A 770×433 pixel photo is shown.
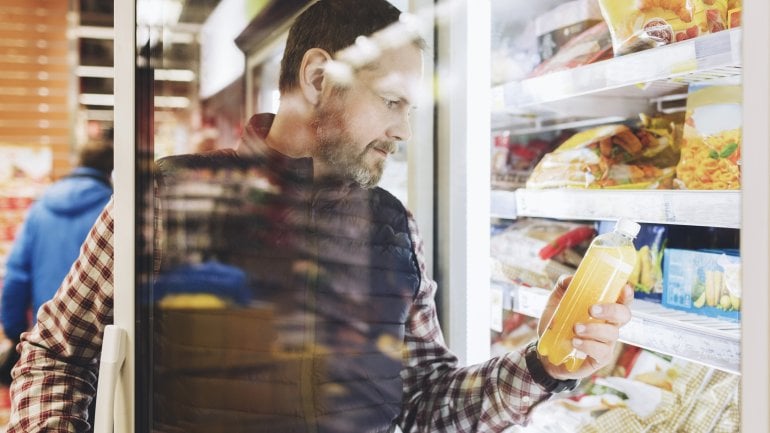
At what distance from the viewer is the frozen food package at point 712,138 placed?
3.97 feet

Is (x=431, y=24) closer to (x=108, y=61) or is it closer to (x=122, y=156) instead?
(x=122, y=156)

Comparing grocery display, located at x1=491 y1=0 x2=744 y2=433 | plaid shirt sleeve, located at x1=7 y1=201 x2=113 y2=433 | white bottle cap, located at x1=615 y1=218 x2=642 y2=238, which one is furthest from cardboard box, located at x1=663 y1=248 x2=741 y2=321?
plaid shirt sleeve, located at x1=7 y1=201 x2=113 y2=433

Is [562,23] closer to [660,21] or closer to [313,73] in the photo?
[660,21]

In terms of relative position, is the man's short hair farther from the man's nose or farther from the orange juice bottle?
the orange juice bottle

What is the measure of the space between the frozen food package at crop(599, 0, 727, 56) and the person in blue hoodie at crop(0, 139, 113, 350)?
1.29 meters

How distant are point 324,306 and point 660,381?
0.99 meters

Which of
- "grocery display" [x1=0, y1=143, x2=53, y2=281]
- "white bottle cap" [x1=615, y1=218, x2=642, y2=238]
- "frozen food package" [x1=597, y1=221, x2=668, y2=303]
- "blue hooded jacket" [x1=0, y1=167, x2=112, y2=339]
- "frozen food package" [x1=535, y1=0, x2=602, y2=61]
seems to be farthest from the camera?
"grocery display" [x1=0, y1=143, x2=53, y2=281]

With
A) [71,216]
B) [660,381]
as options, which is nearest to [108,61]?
[71,216]

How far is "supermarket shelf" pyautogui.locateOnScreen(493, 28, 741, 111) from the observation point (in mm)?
991

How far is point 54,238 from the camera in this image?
5.70 ft

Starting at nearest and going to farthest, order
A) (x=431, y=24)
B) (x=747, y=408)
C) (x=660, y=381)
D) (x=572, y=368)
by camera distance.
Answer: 1. (x=747, y=408)
2. (x=572, y=368)
3. (x=431, y=24)
4. (x=660, y=381)

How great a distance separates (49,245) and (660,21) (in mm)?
1624

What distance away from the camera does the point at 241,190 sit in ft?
4.20

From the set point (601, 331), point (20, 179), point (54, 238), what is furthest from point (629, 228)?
point (20, 179)
